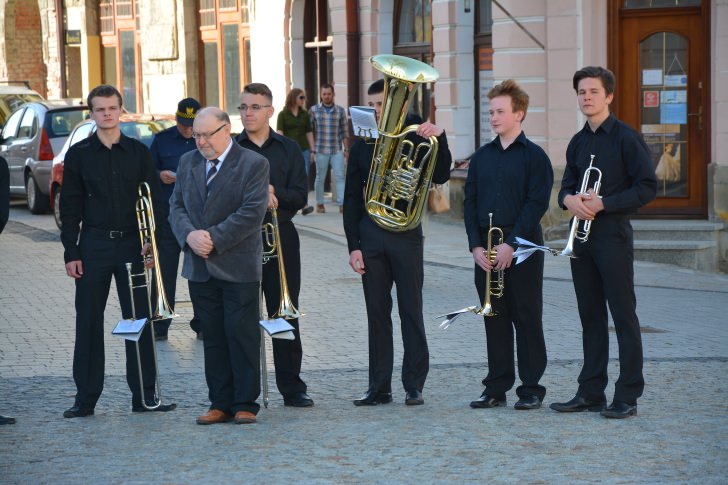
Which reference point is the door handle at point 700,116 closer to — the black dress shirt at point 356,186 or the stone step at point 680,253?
the stone step at point 680,253

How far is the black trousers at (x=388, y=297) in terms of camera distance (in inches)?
335

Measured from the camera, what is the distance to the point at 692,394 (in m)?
8.68

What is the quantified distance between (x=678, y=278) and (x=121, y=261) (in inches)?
298

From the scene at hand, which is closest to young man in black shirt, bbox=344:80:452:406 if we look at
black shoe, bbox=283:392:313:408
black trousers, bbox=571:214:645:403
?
black shoe, bbox=283:392:313:408

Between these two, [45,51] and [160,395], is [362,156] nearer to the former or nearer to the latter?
[160,395]

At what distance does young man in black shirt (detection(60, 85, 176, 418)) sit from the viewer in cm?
838

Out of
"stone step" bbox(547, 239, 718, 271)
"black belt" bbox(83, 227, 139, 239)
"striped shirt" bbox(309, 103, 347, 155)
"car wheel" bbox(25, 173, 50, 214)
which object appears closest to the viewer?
"black belt" bbox(83, 227, 139, 239)

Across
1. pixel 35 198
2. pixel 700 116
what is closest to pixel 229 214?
pixel 700 116

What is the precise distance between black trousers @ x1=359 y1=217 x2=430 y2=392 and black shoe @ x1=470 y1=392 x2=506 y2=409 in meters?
0.36

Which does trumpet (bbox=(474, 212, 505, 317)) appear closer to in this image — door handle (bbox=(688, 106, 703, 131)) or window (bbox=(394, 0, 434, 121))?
door handle (bbox=(688, 106, 703, 131))

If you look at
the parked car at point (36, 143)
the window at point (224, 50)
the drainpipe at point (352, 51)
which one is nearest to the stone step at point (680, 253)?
the drainpipe at point (352, 51)

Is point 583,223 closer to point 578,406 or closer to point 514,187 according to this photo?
point 514,187

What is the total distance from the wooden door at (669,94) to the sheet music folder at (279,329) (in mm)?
9350

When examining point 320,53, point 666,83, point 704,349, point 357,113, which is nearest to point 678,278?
point 666,83
